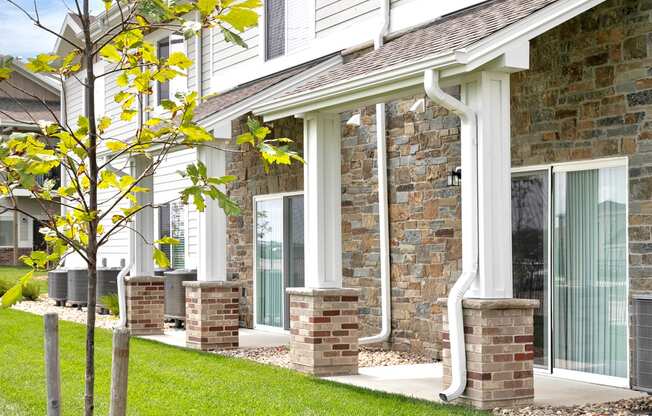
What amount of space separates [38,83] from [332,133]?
115 feet

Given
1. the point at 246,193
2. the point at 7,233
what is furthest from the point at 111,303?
the point at 7,233

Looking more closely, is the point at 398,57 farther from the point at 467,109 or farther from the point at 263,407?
the point at 263,407

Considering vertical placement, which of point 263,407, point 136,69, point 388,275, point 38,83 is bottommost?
point 263,407

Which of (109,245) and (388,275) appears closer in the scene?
(388,275)

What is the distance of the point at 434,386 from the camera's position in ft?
29.9

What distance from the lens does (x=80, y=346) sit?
42.5ft

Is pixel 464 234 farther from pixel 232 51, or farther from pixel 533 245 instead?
pixel 232 51

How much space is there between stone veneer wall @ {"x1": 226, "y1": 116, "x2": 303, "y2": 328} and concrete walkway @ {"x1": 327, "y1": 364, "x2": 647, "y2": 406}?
15.3 ft

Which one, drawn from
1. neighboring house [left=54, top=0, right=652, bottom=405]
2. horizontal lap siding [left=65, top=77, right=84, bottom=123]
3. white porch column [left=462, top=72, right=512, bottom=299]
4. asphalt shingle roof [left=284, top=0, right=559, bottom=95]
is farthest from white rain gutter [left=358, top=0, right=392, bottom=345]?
horizontal lap siding [left=65, top=77, right=84, bottom=123]

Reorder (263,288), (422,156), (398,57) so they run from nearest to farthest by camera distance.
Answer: (398,57)
(422,156)
(263,288)

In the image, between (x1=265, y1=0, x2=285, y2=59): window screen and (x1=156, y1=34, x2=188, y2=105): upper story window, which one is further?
(x1=156, y1=34, x2=188, y2=105): upper story window

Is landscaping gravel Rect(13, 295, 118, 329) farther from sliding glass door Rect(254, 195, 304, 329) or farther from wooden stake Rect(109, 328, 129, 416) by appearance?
wooden stake Rect(109, 328, 129, 416)

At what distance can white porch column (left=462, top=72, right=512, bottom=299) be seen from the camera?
7910mm

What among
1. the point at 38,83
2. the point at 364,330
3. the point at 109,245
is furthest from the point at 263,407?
the point at 38,83
